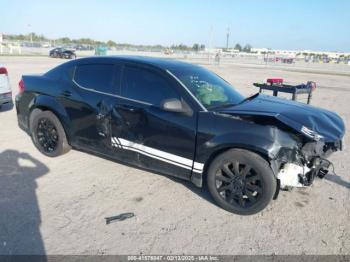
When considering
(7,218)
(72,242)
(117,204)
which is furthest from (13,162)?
(72,242)

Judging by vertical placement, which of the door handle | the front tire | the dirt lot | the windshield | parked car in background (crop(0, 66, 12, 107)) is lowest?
the dirt lot

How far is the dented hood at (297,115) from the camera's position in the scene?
3.49 meters

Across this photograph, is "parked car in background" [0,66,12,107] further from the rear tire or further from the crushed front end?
the crushed front end

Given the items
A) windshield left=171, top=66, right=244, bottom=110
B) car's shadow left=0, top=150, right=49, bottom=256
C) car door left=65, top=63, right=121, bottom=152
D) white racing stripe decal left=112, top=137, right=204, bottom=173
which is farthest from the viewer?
car door left=65, top=63, right=121, bottom=152

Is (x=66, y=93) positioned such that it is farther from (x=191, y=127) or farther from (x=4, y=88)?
(x=4, y=88)

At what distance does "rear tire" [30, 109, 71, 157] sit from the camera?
4918mm

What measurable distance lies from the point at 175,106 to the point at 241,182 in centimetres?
116

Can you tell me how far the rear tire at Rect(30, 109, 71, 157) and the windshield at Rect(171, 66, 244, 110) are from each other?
217 cm

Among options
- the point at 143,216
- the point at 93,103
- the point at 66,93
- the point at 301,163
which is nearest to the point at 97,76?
the point at 93,103

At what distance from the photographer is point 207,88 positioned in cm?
422

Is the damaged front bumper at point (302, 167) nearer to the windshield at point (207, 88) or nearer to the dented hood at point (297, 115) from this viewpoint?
the dented hood at point (297, 115)

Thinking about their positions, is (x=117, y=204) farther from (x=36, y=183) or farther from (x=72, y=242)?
(x=36, y=183)

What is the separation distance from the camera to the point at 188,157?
374cm

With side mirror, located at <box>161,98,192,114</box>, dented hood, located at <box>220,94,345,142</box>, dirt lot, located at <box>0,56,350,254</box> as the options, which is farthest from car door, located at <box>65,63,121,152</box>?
dented hood, located at <box>220,94,345,142</box>
